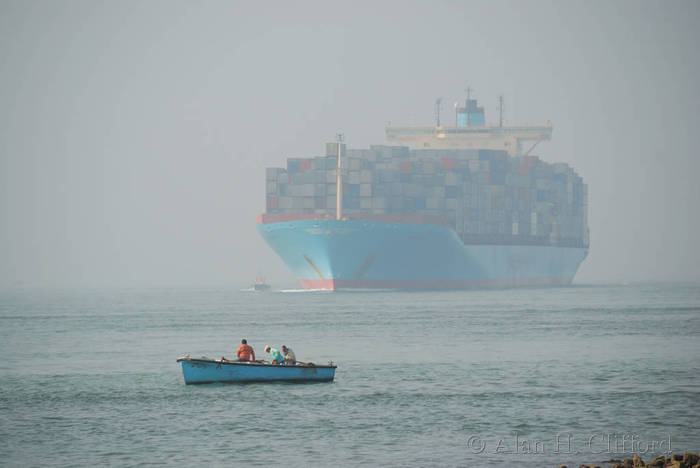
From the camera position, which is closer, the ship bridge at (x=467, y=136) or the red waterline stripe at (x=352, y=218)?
the red waterline stripe at (x=352, y=218)

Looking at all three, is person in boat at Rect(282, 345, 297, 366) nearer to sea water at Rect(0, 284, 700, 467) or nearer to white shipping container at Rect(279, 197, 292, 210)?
sea water at Rect(0, 284, 700, 467)

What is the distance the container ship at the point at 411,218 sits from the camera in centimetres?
10725

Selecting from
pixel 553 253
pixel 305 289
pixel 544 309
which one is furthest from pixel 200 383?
pixel 553 253

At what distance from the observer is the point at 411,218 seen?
109812 mm

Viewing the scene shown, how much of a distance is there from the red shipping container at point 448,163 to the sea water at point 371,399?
56746 millimetres

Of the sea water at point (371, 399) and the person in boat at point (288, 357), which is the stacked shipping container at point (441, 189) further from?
the person in boat at point (288, 357)

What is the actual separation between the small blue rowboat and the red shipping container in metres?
85.5

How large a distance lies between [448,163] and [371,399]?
88940mm

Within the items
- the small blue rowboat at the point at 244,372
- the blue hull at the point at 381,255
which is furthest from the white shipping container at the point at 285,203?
the small blue rowboat at the point at 244,372

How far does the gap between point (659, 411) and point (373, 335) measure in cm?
2778

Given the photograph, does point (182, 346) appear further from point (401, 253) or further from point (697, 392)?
point (401, 253)

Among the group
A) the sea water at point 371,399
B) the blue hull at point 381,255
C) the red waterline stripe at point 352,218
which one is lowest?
the sea water at point 371,399

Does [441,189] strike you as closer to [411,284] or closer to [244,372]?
[411,284]

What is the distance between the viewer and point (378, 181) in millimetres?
113750
